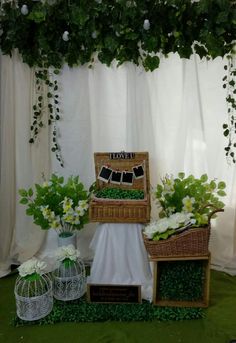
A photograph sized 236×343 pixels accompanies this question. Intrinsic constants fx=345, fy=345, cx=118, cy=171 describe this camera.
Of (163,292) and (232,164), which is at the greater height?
(232,164)

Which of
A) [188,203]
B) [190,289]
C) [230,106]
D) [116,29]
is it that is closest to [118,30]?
[116,29]

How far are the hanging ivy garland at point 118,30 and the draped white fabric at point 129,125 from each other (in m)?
0.10

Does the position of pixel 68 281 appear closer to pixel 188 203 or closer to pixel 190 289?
pixel 190 289

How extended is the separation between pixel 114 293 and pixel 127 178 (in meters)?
0.68

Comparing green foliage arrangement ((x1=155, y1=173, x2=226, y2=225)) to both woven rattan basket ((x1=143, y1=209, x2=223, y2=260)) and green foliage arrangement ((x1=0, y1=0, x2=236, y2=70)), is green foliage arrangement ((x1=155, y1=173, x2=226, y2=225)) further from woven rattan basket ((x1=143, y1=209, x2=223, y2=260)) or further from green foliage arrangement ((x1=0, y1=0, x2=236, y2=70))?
green foliage arrangement ((x1=0, y1=0, x2=236, y2=70))

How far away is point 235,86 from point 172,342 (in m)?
1.52

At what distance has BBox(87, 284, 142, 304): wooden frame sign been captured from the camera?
6.23 feet

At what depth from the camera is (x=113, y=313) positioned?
184cm

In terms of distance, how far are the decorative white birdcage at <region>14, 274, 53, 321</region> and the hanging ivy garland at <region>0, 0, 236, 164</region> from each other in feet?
4.49

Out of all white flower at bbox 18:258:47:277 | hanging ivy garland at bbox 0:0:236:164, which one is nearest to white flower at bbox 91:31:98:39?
hanging ivy garland at bbox 0:0:236:164

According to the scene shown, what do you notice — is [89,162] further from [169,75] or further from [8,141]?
[169,75]

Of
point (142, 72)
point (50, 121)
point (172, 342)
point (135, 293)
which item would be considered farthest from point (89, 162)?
point (172, 342)

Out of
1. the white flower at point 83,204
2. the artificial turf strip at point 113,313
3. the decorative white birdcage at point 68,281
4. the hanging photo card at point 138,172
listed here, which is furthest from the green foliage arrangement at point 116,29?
the artificial turf strip at point 113,313

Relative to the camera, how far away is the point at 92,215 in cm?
197
